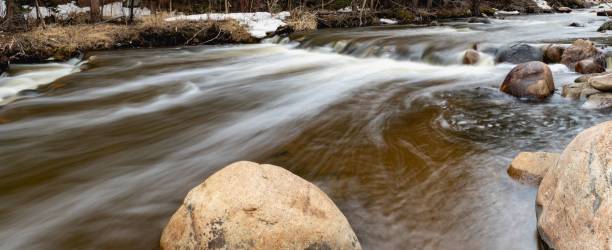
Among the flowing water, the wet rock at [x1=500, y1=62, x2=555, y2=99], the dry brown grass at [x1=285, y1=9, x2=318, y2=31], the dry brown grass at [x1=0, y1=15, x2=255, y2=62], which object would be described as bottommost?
the flowing water

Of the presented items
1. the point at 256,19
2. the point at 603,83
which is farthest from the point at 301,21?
the point at 603,83

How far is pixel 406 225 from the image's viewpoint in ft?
9.49

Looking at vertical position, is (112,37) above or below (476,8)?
below

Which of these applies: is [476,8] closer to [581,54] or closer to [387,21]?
[387,21]

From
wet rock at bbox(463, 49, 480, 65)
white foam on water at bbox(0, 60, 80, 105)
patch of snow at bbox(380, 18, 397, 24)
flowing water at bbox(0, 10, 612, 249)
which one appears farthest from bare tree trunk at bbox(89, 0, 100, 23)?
wet rock at bbox(463, 49, 480, 65)

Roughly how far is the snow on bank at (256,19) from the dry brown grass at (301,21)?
Answer: 0.35 meters

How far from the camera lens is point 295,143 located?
4.75 metres

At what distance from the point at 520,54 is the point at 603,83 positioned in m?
2.92

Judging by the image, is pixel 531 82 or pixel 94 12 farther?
pixel 94 12

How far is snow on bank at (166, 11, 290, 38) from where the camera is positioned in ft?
51.4

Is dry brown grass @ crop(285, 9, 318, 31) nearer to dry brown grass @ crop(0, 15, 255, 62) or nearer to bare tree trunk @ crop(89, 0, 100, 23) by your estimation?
dry brown grass @ crop(0, 15, 255, 62)

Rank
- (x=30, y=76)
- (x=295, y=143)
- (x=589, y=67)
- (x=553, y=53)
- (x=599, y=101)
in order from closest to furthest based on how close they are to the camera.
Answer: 1. (x=295, y=143)
2. (x=599, y=101)
3. (x=589, y=67)
4. (x=553, y=53)
5. (x=30, y=76)

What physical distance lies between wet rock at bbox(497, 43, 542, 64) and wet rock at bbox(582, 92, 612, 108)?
2.86 m

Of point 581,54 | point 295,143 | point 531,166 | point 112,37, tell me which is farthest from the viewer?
point 112,37
